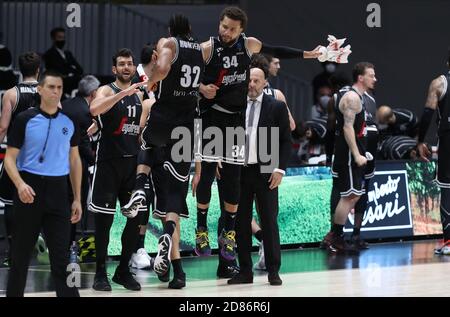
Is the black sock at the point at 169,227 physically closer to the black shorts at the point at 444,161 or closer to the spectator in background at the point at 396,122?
the black shorts at the point at 444,161

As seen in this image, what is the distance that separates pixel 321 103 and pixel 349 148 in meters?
5.10

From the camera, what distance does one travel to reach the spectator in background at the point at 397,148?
1686cm

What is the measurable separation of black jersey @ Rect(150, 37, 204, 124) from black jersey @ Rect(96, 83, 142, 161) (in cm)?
24

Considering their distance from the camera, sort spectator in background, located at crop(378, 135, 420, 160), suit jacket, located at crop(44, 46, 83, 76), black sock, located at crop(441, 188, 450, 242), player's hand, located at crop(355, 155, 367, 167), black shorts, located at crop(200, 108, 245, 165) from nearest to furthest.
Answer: black shorts, located at crop(200, 108, 245, 165) < player's hand, located at crop(355, 155, 367, 167) < black sock, located at crop(441, 188, 450, 242) < spectator in background, located at crop(378, 135, 420, 160) < suit jacket, located at crop(44, 46, 83, 76)

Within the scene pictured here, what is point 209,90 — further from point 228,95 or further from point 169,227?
point 169,227

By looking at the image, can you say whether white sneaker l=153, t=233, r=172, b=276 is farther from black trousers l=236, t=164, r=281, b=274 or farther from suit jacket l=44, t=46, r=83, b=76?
suit jacket l=44, t=46, r=83, b=76

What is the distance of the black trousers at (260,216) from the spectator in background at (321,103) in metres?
7.31

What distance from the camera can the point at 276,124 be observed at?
11.8 meters

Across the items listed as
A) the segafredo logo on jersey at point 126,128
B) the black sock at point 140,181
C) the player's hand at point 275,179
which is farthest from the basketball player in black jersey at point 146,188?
the player's hand at point 275,179

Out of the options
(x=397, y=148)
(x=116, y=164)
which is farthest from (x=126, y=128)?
(x=397, y=148)

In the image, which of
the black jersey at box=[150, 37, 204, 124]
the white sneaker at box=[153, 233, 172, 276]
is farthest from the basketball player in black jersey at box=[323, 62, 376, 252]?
the white sneaker at box=[153, 233, 172, 276]

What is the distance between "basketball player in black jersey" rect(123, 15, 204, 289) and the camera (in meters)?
11.1

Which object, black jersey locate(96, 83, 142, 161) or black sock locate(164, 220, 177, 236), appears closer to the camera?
black sock locate(164, 220, 177, 236)

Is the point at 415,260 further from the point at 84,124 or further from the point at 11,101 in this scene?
the point at 11,101
